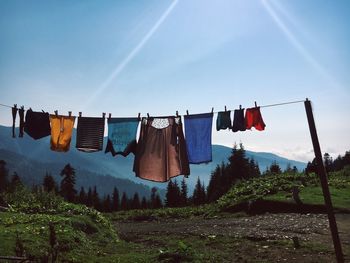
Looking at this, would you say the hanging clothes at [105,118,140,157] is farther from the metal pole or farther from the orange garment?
the metal pole

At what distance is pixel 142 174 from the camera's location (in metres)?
13.0

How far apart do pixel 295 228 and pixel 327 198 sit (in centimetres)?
1057

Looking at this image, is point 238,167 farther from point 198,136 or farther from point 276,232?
point 198,136

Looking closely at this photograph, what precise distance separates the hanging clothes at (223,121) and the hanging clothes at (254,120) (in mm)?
614

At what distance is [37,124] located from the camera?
1326 cm

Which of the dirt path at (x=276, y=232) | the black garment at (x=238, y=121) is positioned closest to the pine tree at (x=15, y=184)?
the dirt path at (x=276, y=232)

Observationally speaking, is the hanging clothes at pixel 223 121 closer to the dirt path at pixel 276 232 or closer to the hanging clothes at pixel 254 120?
the hanging clothes at pixel 254 120

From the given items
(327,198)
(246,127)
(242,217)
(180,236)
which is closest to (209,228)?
(180,236)

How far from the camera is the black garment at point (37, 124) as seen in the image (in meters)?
13.1

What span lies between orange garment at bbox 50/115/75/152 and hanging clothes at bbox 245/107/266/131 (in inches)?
234

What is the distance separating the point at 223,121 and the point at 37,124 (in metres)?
6.31

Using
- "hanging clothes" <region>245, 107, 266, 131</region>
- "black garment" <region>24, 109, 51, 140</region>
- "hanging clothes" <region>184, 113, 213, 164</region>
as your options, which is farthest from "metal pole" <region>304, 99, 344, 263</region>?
"black garment" <region>24, 109, 51, 140</region>

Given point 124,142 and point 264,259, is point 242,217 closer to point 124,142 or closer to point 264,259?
point 264,259

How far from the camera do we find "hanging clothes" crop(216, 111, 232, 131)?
13.5m
